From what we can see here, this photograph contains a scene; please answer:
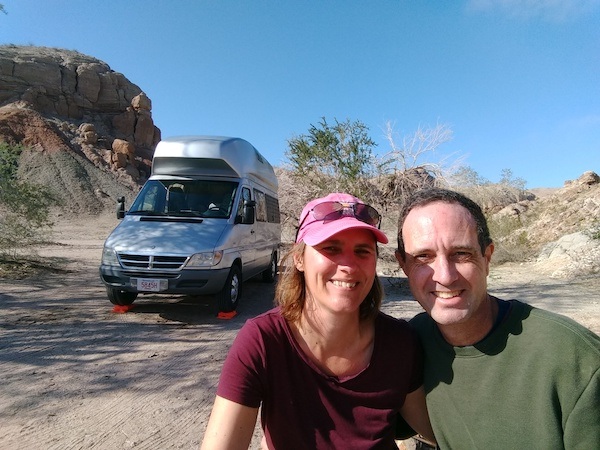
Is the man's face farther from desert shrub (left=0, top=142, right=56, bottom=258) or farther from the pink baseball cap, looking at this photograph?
desert shrub (left=0, top=142, right=56, bottom=258)

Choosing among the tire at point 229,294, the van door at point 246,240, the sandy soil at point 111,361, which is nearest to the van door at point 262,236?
the van door at point 246,240

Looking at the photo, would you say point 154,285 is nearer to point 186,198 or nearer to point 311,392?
point 186,198

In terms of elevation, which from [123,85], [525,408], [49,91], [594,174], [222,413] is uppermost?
[123,85]

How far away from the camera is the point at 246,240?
24.0ft

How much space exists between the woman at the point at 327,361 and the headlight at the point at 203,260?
4223mm

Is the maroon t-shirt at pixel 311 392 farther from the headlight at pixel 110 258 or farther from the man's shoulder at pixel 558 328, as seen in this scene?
the headlight at pixel 110 258

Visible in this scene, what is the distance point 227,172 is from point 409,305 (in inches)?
170

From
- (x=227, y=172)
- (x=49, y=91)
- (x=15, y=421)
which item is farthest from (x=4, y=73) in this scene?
(x=15, y=421)

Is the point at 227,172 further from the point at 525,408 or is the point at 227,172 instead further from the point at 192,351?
the point at 525,408

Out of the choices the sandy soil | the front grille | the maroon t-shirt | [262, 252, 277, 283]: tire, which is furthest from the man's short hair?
[262, 252, 277, 283]: tire

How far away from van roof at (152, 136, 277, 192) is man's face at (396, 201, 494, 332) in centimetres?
585

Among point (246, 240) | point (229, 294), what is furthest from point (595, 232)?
point (229, 294)

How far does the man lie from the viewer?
1.27m

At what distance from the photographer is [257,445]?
10.0 feet
